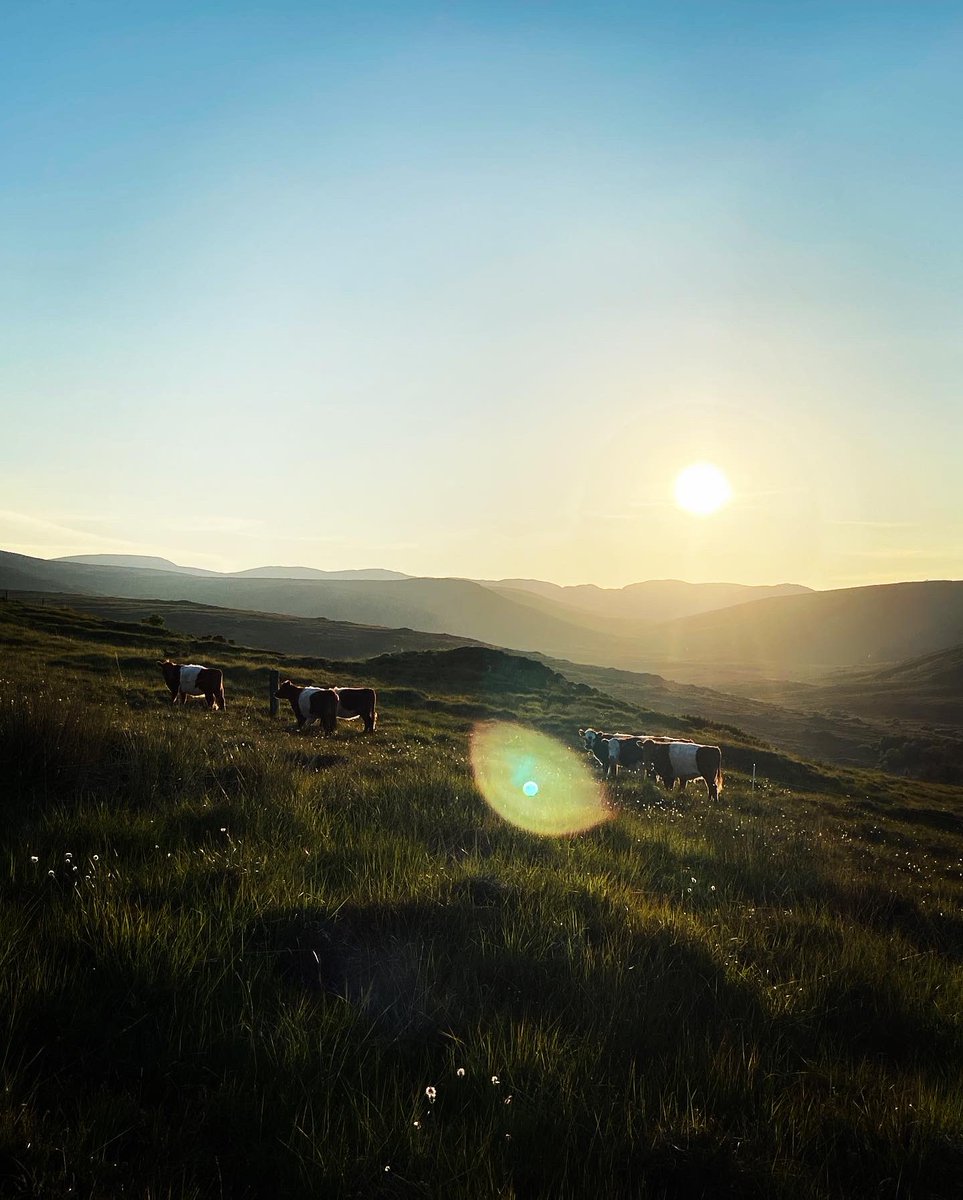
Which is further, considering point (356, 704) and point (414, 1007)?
point (356, 704)

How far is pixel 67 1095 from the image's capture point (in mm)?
2736

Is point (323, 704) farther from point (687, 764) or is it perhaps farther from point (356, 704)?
point (687, 764)

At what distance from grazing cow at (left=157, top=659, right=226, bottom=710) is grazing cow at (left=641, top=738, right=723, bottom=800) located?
45.6 ft

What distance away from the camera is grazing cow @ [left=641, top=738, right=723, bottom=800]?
21438mm

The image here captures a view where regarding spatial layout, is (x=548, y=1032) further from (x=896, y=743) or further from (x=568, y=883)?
(x=896, y=743)

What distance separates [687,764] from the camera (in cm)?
2181

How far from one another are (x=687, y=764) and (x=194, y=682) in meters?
15.5

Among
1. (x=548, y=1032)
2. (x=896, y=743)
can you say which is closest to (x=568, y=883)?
(x=548, y=1032)

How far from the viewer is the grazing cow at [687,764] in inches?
844

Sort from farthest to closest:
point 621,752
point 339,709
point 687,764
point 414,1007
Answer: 1. point 621,752
2. point 687,764
3. point 339,709
4. point 414,1007

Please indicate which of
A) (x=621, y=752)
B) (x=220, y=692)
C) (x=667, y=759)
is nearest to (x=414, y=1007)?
(x=220, y=692)

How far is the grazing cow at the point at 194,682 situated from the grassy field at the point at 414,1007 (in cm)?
1421

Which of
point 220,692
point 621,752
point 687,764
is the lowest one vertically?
point 621,752

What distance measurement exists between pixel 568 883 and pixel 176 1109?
11.2 ft
